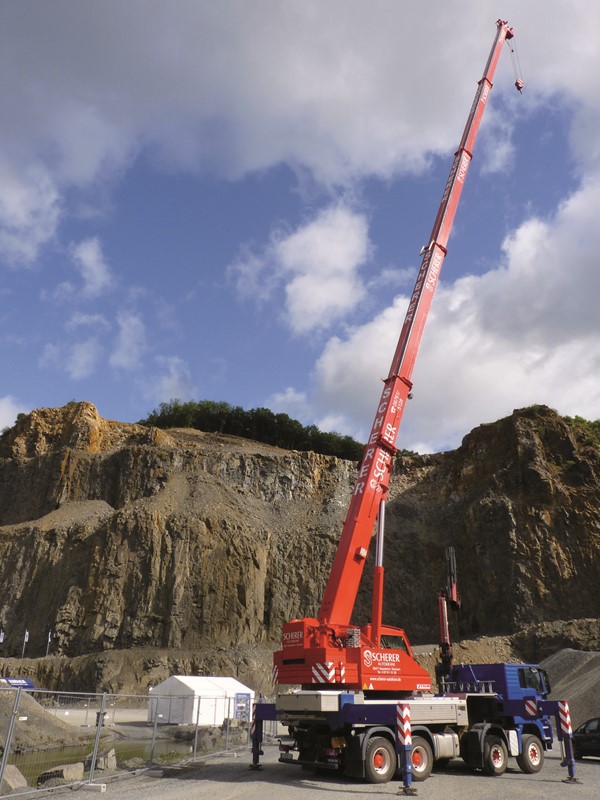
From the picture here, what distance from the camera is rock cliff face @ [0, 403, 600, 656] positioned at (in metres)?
47.2

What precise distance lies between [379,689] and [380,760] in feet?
4.19

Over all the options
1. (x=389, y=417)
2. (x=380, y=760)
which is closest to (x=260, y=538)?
(x=389, y=417)

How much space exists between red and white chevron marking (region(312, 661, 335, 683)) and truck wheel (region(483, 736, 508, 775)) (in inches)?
176

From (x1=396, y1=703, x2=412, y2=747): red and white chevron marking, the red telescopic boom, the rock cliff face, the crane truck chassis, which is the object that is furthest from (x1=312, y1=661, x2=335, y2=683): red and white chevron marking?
the rock cliff face

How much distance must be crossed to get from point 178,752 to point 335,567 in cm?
972

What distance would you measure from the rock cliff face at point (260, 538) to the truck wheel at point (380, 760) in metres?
36.5

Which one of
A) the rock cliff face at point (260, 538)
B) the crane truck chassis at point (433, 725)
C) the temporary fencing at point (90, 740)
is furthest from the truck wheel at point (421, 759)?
the rock cliff face at point (260, 538)

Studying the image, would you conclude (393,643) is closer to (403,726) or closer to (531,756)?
(403,726)

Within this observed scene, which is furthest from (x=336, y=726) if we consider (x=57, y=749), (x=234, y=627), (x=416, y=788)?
(x=234, y=627)

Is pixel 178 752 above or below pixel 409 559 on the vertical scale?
below

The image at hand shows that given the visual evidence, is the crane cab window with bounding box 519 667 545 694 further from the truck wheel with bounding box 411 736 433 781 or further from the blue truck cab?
the truck wheel with bounding box 411 736 433 781

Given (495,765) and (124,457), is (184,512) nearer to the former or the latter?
(124,457)

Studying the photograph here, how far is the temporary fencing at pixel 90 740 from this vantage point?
12.8 metres

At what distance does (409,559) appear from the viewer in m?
56.1
